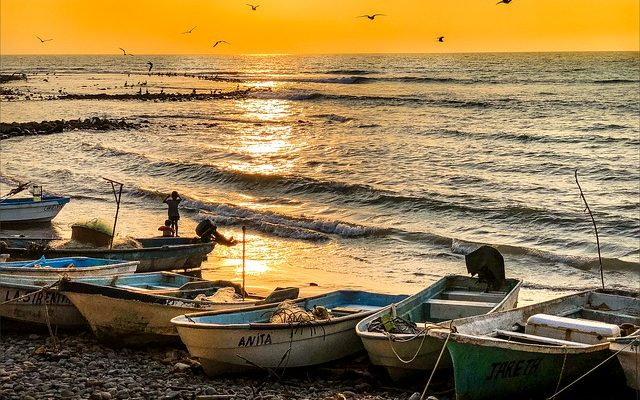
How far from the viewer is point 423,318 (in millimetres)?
13508

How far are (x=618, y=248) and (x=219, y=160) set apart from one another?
22548mm

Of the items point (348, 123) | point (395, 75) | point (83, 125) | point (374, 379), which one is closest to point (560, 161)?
point (348, 123)

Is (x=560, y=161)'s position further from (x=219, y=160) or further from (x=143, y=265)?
(x=143, y=265)

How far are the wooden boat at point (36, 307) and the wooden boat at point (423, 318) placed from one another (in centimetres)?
505

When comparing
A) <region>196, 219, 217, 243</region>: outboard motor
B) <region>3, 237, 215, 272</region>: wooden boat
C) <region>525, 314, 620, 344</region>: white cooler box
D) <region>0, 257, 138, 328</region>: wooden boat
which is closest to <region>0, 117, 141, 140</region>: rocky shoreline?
<region>196, 219, 217, 243</region>: outboard motor

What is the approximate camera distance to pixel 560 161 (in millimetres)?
37562

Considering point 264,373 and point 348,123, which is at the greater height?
point 348,123

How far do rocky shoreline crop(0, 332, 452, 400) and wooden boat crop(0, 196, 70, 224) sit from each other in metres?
11.2

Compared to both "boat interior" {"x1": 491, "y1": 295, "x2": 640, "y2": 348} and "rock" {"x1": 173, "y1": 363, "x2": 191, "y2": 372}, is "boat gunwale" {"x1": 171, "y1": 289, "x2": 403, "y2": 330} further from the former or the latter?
"boat interior" {"x1": 491, "y1": 295, "x2": 640, "y2": 348}

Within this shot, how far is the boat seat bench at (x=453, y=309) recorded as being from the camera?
13.3m

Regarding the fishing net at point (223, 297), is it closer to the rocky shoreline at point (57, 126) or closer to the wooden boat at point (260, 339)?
the wooden boat at point (260, 339)

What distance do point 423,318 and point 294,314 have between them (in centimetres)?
257

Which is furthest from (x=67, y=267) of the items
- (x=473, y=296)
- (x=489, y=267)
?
(x=489, y=267)

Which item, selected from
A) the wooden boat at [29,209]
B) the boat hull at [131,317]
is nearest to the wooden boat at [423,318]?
the boat hull at [131,317]
